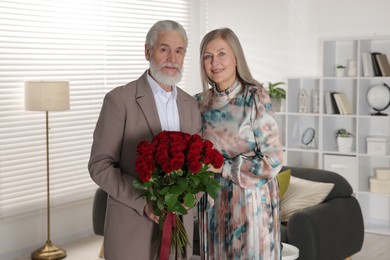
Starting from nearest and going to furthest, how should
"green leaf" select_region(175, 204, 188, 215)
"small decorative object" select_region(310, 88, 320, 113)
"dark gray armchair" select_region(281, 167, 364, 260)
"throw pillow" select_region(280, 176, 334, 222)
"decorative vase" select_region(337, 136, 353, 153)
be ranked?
"green leaf" select_region(175, 204, 188, 215), "dark gray armchair" select_region(281, 167, 364, 260), "throw pillow" select_region(280, 176, 334, 222), "decorative vase" select_region(337, 136, 353, 153), "small decorative object" select_region(310, 88, 320, 113)

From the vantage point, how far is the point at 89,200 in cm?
661

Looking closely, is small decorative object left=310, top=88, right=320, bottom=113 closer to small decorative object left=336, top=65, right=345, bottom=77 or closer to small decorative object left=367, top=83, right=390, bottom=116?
small decorative object left=336, top=65, right=345, bottom=77

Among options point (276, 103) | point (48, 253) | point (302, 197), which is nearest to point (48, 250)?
point (48, 253)

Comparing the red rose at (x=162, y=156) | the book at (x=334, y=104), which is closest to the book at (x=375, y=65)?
the book at (x=334, y=104)

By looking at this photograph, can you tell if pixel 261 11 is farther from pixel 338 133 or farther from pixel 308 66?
pixel 338 133

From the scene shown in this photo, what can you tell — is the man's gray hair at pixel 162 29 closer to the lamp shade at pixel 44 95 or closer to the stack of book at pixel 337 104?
the lamp shade at pixel 44 95

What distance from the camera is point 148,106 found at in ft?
8.55

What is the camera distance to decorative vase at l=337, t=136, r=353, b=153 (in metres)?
6.80

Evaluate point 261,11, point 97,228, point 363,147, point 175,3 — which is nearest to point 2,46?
point 97,228

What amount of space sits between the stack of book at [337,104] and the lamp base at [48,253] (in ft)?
9.97

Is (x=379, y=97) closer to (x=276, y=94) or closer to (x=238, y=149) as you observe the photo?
(x=276, y=94)

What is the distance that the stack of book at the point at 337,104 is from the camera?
6766 millimetres

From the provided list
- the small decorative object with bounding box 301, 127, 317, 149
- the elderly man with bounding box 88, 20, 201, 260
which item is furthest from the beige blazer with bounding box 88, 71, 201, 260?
the small decorative object with bounding box 301, 127, 317, 149

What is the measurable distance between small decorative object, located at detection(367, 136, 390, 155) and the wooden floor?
82 centimetres
